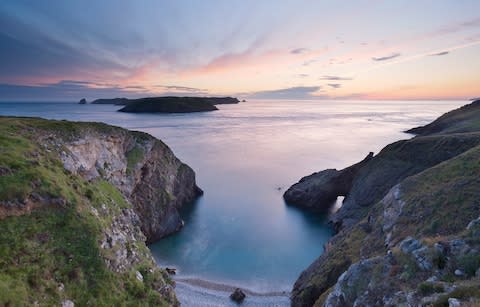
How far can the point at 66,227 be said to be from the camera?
19547 millimetres

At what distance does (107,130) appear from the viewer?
119 ft

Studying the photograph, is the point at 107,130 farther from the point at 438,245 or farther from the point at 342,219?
the point at 438,245

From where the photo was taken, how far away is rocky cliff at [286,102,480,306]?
13.8m

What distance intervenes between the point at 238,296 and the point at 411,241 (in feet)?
53.4

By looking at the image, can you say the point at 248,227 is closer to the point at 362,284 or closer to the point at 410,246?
the point at 362,284

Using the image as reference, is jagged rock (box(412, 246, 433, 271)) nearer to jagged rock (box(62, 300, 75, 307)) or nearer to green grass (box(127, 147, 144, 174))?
jagged rock (box(62, 300, 75, 307))

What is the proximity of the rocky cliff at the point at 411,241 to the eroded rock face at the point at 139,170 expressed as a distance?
20446 millimetres

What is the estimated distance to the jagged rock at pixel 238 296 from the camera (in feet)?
89.5

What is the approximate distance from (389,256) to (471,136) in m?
29.7

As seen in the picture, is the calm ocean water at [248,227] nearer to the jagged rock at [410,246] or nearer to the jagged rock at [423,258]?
the jagged rock at [410,246]

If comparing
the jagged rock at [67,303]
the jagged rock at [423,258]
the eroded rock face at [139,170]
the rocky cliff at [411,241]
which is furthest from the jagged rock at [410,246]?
the eroded rock face at [139,170]

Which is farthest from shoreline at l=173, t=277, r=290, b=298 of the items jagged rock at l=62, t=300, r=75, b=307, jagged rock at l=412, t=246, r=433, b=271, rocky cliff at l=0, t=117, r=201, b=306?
jagged rock at l=412, t=246, r=433, b=271

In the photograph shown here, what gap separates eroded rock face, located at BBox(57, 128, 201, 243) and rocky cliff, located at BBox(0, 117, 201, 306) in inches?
7.8

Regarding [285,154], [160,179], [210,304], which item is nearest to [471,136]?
[210,304]
